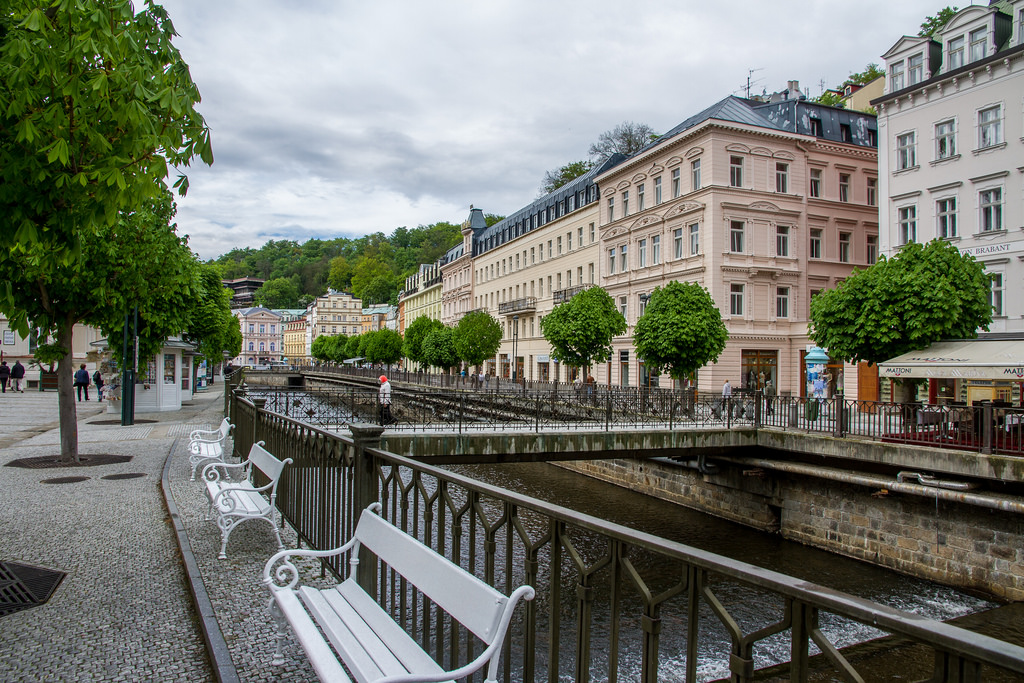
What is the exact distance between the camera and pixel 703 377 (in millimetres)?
36281

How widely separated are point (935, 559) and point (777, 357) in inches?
945

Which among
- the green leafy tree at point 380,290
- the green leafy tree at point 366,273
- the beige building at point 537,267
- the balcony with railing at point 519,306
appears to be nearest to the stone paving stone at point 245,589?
the beige building at point 537,267

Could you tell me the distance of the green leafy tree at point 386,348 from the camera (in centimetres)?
8494

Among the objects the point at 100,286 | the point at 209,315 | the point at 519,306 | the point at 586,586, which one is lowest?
the point at 586,586

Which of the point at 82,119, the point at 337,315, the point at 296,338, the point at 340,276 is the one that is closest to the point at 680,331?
the point at 82,119

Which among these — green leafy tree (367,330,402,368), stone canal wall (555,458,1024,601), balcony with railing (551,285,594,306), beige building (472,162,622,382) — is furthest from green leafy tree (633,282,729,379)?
green leafy tree (367,330,402,368)

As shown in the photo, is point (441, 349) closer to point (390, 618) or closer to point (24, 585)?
point (24, 585)

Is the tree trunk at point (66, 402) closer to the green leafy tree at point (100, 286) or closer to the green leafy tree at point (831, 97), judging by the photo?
the green leafy tree at point (100, 286)

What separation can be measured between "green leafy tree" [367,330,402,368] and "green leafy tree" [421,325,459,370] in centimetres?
2297

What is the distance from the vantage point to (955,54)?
27.0 metres

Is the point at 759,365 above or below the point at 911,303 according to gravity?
below

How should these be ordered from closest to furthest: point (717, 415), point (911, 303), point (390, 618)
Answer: point (390, 618) < point (911, 303) < point (717, 415)

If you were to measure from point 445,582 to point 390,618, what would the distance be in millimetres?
719

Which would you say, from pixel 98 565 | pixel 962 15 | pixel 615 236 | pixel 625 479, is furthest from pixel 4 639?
pixel 615 236
